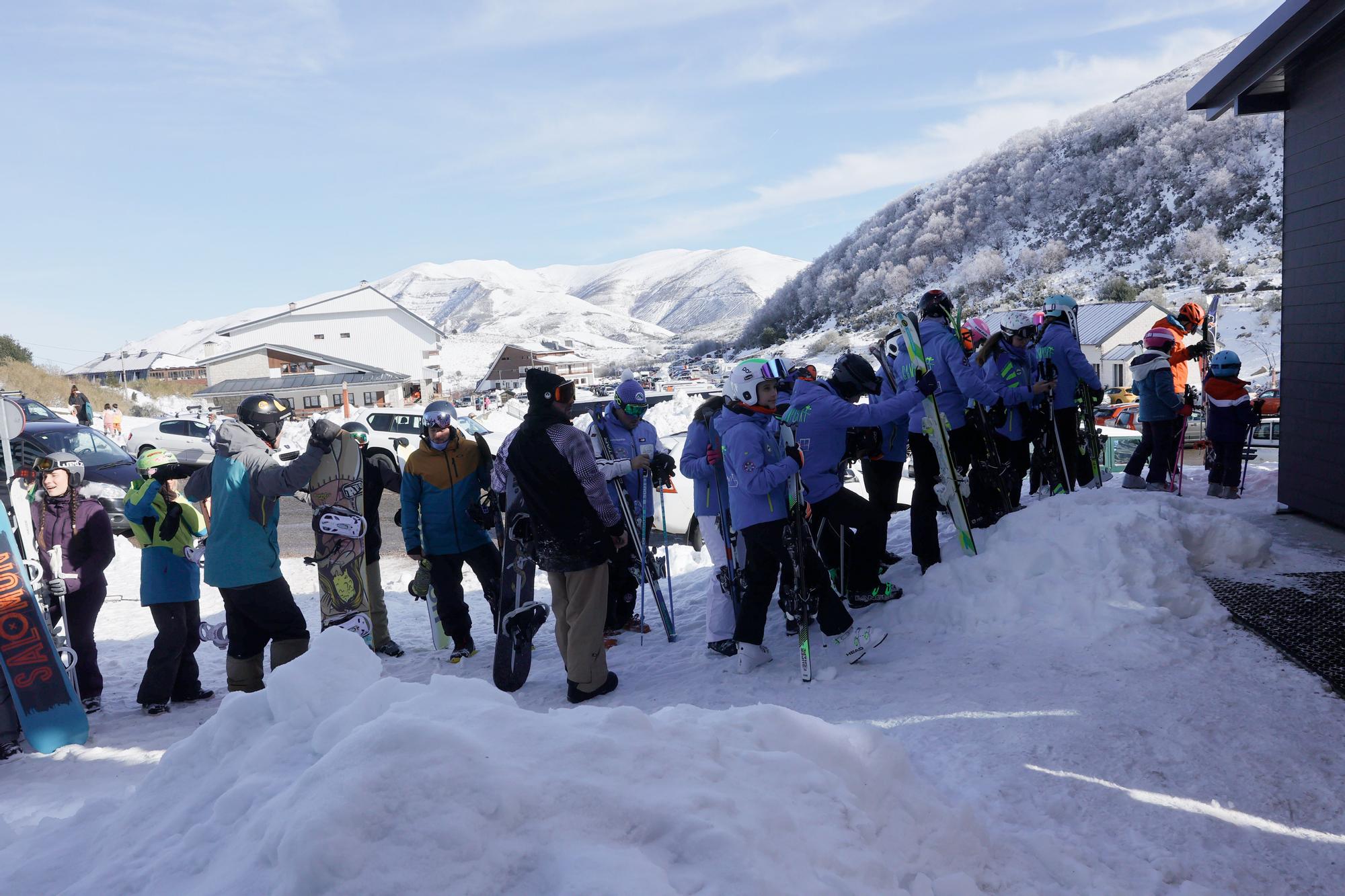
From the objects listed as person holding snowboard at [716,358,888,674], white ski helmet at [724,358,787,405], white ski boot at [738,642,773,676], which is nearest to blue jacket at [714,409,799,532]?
person holding snowboard at [716,358,888,674]

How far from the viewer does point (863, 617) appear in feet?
20.2

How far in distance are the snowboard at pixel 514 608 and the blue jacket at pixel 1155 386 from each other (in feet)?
20.1

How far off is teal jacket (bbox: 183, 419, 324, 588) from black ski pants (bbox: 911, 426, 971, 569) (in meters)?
4.43

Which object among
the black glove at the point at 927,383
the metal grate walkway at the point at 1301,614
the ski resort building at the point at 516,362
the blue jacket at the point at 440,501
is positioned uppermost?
the ski resort building at the point at 516,362

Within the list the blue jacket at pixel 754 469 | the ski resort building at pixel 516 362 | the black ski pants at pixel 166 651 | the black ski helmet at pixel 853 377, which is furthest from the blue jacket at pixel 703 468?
the ski resort building at pixel 516 362

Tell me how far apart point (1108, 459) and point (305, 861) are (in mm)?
12906

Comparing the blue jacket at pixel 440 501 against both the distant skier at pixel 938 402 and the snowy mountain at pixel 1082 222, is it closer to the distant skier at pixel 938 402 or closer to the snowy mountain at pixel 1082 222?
the distant skier at pixel 938 402

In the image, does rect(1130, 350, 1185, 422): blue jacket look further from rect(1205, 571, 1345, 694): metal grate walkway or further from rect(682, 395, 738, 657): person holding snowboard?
rect(682, 395, 738, 657): person holding snowboard

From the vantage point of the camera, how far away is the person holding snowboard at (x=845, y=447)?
18.4 ft

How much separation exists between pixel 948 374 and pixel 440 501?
416 cm

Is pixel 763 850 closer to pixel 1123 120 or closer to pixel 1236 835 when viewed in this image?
pixel 1236 835

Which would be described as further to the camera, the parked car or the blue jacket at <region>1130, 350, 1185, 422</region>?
the parked car

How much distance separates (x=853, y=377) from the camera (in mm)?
6258

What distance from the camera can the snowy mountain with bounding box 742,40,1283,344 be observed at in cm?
6106
